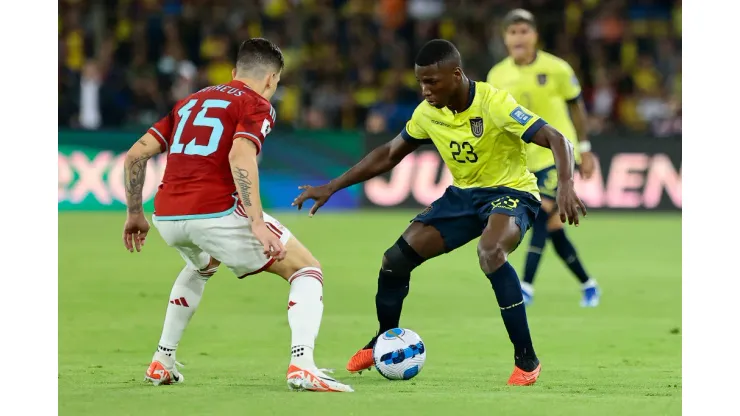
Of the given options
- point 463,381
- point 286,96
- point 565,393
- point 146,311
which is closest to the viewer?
point 565,393

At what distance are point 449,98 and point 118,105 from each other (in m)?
13.8

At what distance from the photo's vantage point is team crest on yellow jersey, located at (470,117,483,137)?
677 centimetres

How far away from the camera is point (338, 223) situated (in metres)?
17.7

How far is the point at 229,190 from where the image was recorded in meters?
6.11

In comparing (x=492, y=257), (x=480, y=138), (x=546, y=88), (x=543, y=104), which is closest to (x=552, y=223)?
(x=543, y=104)

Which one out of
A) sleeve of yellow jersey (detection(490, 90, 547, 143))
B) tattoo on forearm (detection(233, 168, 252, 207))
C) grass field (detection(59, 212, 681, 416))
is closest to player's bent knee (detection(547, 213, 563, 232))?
grass field (detection(59, 212, 681, 416))

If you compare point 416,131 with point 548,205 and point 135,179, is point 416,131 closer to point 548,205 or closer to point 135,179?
point 135,179

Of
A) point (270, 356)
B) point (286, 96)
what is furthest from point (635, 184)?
point (270, 356)

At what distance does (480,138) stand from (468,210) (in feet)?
1.43

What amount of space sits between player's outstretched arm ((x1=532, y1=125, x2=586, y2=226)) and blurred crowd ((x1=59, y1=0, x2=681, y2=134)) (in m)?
13.8

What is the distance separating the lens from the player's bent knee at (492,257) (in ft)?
21.0

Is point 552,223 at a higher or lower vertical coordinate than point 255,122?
lower

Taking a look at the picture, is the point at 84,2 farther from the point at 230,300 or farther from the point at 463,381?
the point at 463,381

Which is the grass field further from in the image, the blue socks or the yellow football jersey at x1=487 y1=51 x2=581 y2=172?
the yellow football jersey at x1=487 y1=51 x2=581 y2=172
